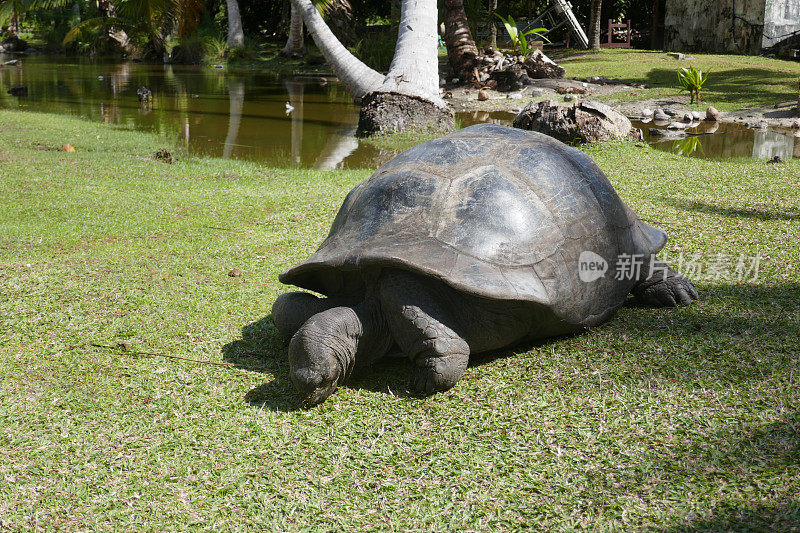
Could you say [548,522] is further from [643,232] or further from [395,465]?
[643,232]

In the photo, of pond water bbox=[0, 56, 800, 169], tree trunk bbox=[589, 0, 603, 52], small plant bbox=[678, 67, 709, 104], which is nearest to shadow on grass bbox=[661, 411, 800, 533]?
pond water bbox=[0, 56, 800, 169]

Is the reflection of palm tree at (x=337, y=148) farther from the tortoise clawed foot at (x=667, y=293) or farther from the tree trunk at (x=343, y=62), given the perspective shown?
the tortoise clawed foot at (x=667, y=293)

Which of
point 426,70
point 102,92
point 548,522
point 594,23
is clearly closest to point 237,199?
point 548,522

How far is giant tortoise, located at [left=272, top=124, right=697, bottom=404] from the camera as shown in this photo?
3121 millimetres

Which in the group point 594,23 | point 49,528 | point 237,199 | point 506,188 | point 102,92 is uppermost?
point 594,23

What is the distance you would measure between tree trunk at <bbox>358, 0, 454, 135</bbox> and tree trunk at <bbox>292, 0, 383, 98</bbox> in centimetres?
86

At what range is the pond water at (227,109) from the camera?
10430 millimetres

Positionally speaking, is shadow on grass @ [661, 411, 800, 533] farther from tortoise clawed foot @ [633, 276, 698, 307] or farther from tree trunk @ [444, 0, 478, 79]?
tree trunk @ [444, 0, 478, 79]

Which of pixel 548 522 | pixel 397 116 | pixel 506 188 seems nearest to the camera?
pixel 548 522

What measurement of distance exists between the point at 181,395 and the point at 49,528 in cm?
92

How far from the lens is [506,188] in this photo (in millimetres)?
3406

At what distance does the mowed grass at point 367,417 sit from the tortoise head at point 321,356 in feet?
0.41

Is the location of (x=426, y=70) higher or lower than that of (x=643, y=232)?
higher

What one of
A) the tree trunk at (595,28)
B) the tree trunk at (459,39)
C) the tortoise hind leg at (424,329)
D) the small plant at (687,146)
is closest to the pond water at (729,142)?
the small plant at (687,146)
